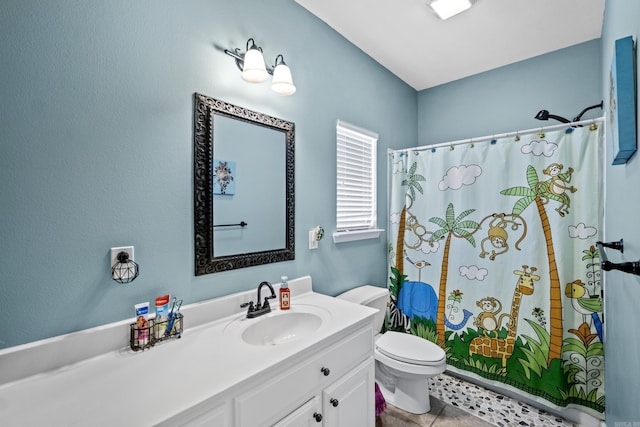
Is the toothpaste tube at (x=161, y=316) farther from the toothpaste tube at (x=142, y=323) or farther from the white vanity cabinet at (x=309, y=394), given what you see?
the white vanity cabinet at (x=309, y=394)

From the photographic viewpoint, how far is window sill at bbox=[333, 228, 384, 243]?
202cm

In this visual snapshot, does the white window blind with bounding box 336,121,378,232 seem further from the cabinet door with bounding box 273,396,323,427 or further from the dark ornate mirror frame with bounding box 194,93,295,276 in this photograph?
the cabinet door with bounding box 273,396,323,427

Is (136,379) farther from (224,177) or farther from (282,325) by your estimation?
(224,177)

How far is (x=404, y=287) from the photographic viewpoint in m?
2.45

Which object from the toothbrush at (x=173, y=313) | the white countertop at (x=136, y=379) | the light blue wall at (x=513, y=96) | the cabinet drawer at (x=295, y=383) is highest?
the light blue wall at (x=513, y=96)

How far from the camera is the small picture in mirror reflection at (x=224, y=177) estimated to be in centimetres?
134

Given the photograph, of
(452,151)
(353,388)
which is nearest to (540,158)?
(452,151)

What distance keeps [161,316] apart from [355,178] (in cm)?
159

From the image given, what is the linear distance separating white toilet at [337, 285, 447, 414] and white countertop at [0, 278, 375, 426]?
83cm

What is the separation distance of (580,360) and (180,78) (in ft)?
9.01

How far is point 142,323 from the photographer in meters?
1.05

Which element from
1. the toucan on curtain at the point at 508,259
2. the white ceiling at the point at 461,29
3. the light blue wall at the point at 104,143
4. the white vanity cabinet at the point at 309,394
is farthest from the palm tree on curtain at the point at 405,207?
the light blue wall at the point at 104,143

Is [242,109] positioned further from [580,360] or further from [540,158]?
[580,360]

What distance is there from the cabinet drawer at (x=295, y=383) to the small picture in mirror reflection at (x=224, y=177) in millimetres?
832
